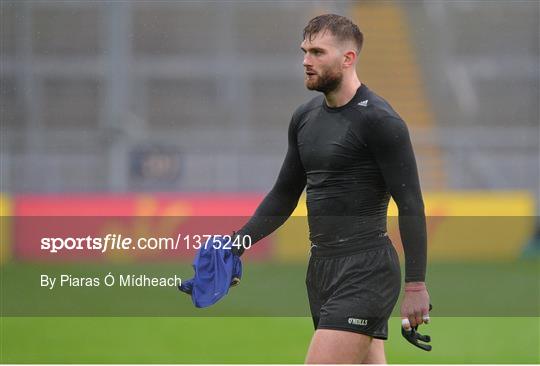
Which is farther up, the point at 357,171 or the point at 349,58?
the point at 349,58

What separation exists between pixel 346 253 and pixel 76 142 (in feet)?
13.3

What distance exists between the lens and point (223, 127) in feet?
26.4

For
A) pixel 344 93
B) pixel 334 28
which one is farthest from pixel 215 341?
pixel 334 28

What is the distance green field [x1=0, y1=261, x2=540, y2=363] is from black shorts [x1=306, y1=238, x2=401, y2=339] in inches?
45.7

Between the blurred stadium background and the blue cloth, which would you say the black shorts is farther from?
the blurred stadium background

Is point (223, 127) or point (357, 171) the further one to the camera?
point (223, 127)

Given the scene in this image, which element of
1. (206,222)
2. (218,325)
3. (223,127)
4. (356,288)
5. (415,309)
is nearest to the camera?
(415,309)

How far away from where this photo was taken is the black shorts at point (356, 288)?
3602 millimetres

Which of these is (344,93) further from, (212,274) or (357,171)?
(212,274)

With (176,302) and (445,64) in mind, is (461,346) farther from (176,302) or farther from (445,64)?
(445,64)

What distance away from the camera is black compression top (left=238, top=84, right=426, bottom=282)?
3.58 meters

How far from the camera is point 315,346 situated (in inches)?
Answer: 139

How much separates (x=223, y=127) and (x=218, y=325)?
Answer: 1.53 metres

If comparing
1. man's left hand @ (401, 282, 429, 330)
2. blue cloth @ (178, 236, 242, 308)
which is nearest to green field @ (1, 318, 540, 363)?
blue cloth @ (178, 236, 242, 308)
